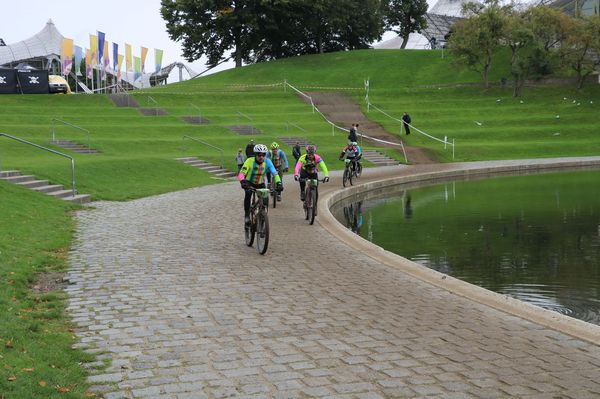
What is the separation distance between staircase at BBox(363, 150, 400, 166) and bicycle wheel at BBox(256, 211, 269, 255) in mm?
25683

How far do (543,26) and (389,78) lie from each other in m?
18.0

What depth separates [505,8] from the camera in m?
60.5

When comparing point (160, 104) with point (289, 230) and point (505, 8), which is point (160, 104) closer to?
point (505, 8)

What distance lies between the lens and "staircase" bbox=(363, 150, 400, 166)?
37.6 meters

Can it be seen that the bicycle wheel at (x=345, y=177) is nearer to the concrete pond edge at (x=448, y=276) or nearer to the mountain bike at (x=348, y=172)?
the mountain bike at (x=348, y=172)

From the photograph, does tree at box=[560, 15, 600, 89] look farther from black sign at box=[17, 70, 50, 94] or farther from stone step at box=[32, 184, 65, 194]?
stone step at box=[32, 184, 65, 194]

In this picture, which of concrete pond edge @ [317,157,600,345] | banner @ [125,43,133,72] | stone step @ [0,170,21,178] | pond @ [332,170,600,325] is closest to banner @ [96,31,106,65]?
banner @ [125,43,133,72]

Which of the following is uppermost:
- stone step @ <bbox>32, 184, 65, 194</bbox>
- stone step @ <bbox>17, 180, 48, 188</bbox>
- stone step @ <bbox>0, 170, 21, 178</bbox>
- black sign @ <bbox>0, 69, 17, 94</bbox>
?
black sign @ <bbox>0, 69, 17, 94</bbox>

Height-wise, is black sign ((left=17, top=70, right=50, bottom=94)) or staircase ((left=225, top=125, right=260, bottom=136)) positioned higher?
black sign ((left=17, top=70, right=50, bottom=94))

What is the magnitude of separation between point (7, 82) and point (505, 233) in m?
47.7

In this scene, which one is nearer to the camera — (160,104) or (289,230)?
(289,230)

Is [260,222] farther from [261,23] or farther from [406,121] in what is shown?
[261,23]

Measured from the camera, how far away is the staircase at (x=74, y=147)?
32.7 m

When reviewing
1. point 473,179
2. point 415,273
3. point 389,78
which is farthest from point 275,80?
point 415,273
